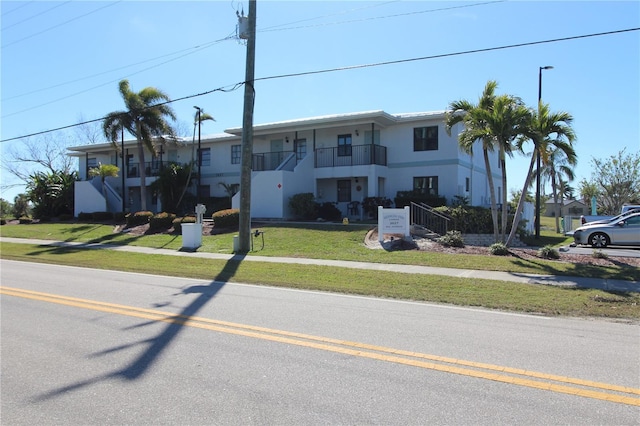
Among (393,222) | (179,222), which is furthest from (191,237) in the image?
(393,222)

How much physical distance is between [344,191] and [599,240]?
13791 mm

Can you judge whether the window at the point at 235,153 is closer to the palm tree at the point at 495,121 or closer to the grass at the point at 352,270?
the grass at the point at 352,270

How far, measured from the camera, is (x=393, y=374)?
15.6 ft

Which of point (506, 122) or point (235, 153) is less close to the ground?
point (235, 153)

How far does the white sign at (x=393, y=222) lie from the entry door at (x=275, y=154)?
504 inches

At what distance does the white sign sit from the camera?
696 inches

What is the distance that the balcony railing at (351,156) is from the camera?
85.3 feet

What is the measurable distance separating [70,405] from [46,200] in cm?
3795

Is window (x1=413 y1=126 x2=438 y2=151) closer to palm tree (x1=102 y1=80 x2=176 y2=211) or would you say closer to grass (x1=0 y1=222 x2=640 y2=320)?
grass (x1=0 y1=222 x2=640 y2=320)

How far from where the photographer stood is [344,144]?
90.8ft

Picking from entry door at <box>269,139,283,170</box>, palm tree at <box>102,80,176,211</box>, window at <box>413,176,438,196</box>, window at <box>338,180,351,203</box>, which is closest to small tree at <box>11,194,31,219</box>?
palm tree at <box>102,80,176,211</box>

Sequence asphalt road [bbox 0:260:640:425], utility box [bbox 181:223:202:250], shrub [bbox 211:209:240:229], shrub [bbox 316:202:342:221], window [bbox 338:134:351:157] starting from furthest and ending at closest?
window [bbox 338:134:351:157]
shrub [bbox 316:202:342:221]
shrub [bbox 211:209:240:229]
utility box [bbox 181:223:202:250]
asphalt road [bbox 0:260:640:425]

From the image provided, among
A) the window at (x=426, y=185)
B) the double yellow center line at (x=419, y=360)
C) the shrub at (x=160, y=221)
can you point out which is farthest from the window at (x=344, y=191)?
the double yellow center line at (x=419, y=360)

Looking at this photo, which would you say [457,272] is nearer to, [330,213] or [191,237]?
[191,237]
